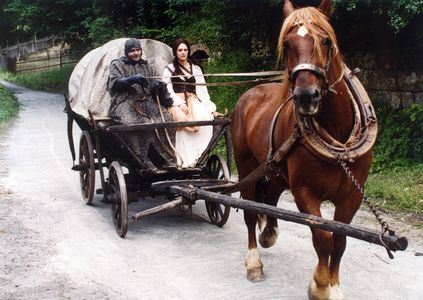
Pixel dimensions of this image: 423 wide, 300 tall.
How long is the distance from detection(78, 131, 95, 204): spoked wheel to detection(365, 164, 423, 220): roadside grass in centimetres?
384

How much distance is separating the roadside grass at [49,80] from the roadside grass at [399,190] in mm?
22118

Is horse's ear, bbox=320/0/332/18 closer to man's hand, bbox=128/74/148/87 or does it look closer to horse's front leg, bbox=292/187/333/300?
horse's front leg, bbox=292/187/333/300

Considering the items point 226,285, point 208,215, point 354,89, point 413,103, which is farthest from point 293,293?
point 413,103

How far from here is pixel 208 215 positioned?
280 inches

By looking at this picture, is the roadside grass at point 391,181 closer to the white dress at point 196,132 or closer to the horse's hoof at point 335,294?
the white dress at point 196,132

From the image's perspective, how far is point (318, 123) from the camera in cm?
404

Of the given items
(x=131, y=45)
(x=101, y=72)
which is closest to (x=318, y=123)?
(x=131, y=45)

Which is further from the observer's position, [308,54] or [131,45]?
[131,45]

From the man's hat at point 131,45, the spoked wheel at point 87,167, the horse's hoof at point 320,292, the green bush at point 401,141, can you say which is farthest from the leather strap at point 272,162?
the green bush at point 401,141

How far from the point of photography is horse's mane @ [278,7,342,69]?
146 inches

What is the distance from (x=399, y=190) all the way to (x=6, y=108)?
1623 centimetres

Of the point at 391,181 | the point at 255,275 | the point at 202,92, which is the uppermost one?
the point at 202,92

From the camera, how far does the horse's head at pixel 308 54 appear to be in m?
3.53

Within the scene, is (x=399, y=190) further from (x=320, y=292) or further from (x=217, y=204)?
(x=320, y=292)
